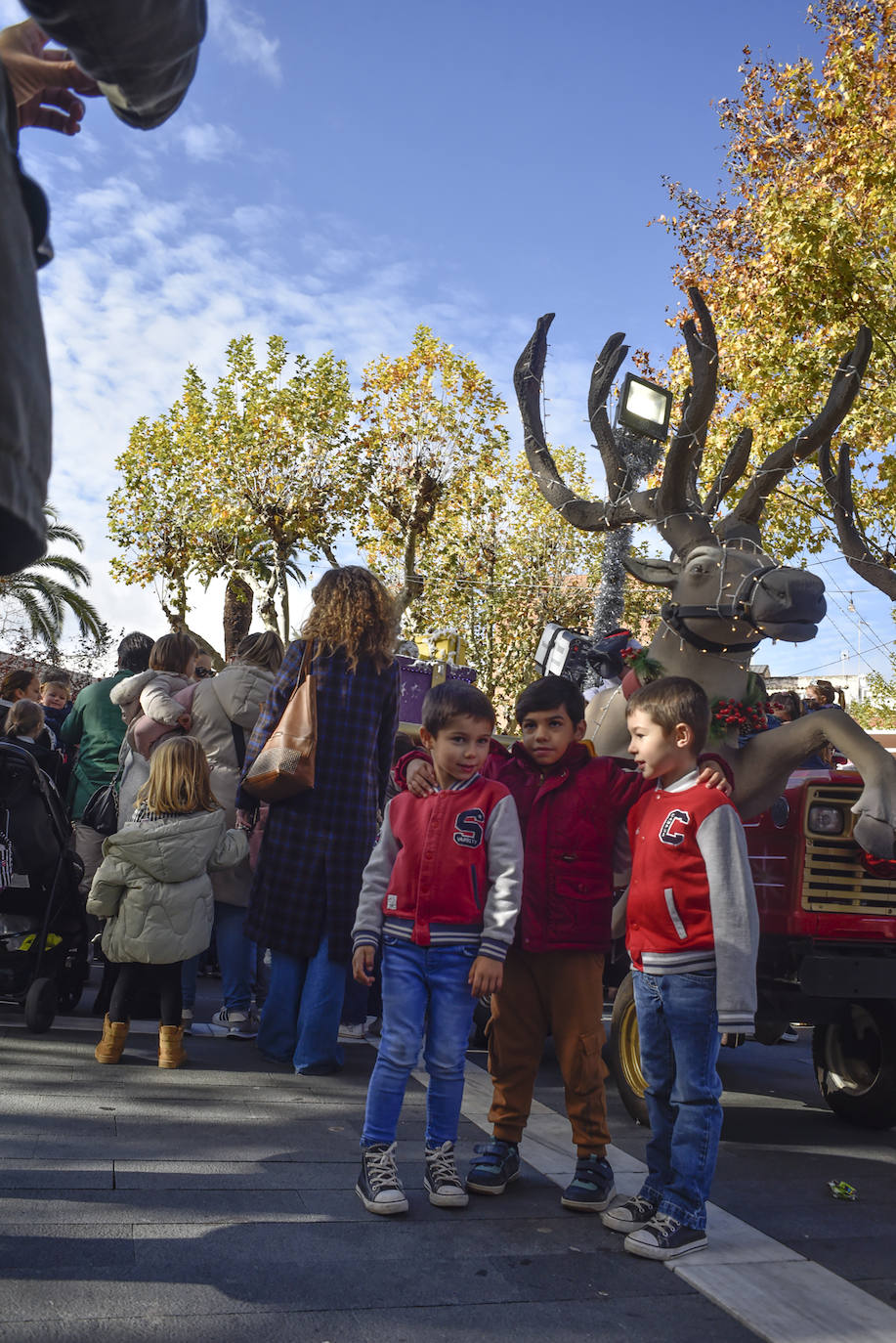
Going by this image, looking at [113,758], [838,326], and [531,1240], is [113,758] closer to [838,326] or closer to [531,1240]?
[531,1240]

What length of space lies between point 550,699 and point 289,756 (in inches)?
61.6

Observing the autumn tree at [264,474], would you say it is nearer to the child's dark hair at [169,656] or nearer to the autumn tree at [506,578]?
the autumn tree at [506,578]

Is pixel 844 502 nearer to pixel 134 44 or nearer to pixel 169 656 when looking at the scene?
pixel 169 656

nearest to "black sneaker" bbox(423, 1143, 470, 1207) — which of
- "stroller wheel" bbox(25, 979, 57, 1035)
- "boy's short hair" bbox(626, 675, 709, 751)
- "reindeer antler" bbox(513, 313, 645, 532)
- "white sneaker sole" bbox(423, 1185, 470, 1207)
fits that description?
"white sneaker sole" bbox(423, 1185, 470, 1207)

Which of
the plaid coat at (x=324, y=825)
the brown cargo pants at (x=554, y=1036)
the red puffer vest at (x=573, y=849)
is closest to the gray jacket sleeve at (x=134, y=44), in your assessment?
the red puffer vest at (x=573, y=849)

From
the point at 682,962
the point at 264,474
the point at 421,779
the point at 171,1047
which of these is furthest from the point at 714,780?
the point at 264,474

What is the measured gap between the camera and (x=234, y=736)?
6238 mm

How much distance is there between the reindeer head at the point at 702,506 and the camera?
5168 millimetres

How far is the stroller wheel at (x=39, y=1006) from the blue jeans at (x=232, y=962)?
62 cm

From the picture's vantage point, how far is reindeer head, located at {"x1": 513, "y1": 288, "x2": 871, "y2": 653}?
5.17m

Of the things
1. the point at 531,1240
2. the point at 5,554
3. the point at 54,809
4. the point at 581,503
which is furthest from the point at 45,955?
the point at 5,554

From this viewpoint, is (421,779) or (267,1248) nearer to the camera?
(267,1248)

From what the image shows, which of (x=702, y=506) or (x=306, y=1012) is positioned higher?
(x=702, y=506)

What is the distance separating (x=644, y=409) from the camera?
741 cm
